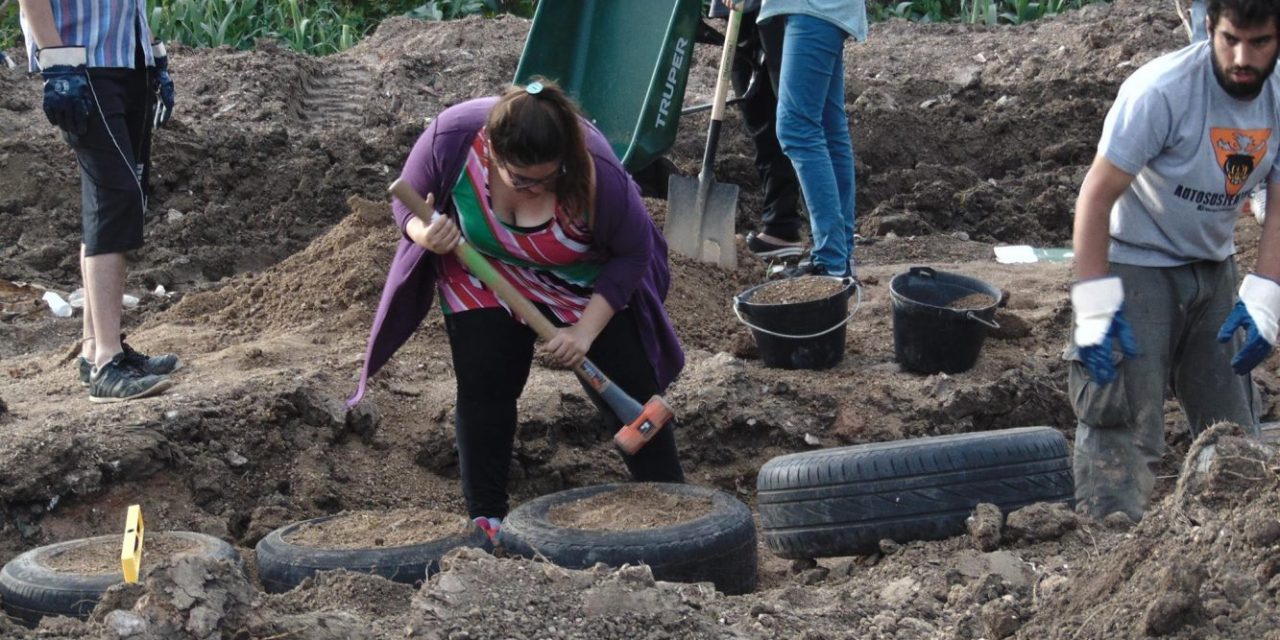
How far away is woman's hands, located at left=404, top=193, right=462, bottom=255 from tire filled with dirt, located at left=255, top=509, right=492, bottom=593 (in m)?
0.80

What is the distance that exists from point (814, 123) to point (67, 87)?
318 cm

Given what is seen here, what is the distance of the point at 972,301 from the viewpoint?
6270mm

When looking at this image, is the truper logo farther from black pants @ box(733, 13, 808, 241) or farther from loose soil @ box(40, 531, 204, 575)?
loose soil @ box(40, 531, 204, 575)

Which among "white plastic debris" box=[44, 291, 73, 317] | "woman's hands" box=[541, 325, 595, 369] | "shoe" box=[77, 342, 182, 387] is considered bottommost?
"white plastic debris" box=[44, 291, 73, 317]

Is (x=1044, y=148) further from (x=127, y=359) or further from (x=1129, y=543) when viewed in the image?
(x=1129, y=543)

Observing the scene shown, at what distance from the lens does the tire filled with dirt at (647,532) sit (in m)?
4.19

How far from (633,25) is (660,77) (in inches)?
47.1

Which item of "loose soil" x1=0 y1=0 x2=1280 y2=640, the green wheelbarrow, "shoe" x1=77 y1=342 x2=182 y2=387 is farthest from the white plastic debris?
the green wheelbarrow

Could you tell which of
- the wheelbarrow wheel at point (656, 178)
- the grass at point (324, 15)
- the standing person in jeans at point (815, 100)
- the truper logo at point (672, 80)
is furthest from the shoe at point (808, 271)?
the grass at point (324, 15)

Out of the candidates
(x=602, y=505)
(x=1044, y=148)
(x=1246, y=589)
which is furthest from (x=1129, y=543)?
(x=1044, y=148)

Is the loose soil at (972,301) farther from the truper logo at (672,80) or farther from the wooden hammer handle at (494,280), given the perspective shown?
the truper logo at (672,80)

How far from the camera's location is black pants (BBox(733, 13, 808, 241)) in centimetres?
786

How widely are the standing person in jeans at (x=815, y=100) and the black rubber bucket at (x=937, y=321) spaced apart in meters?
0.59

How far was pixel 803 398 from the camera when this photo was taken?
239 inches
